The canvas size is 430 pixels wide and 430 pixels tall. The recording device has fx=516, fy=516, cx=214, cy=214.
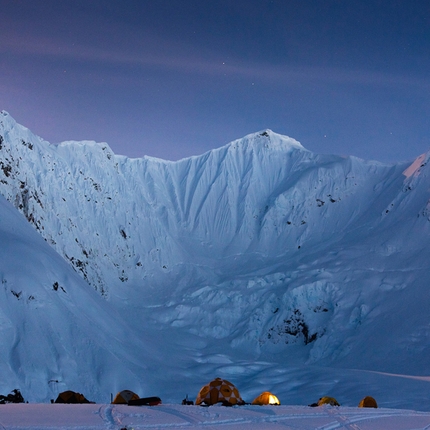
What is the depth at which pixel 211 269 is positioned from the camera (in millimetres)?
94750

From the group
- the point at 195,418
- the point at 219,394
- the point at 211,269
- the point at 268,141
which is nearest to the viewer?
the point at 195,418

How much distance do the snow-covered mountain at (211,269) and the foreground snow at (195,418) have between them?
69.3ft

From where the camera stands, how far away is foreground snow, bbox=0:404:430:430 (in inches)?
520

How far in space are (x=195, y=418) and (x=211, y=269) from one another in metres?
80.0

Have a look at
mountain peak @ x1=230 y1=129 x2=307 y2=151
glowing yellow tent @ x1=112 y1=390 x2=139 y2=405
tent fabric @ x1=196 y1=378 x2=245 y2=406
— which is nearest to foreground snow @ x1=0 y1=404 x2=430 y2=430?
tent fabric @ x1=196 y1=378 x2=245 y2=406

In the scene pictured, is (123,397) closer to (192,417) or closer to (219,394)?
(219,394)

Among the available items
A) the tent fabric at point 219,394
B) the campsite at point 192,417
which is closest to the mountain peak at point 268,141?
the tent fabric at point 219,394

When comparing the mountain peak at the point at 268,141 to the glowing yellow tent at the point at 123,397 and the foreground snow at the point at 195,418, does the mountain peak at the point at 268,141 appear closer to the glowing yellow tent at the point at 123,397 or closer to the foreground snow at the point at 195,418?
the glowing yellow tent at the point at 123,397

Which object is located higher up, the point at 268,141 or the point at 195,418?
the point at 268,141

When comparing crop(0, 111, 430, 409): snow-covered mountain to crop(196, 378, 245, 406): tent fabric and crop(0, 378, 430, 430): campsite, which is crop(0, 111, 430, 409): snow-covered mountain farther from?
crop(0, 378, 430, 430): campsite

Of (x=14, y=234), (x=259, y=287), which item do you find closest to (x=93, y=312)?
(x=14, y=234)

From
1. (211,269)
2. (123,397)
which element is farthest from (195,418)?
(211,269)

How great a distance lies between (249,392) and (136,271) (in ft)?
160

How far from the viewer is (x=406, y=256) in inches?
2712
